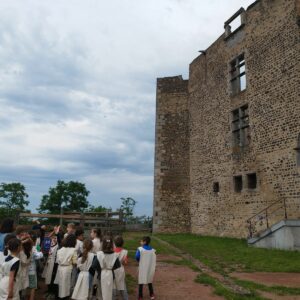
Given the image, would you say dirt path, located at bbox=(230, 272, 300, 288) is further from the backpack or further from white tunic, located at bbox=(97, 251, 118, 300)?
the backpack

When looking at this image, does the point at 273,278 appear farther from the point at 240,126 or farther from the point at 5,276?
the point at 240,126

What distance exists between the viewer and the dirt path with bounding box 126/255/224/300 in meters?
6.91

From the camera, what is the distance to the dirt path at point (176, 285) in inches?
272

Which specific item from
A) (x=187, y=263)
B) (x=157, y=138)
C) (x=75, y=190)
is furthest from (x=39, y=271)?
(x=75, y=190)

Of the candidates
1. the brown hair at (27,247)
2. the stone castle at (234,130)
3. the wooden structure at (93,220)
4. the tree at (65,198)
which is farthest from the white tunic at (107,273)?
the tree at (65,198)

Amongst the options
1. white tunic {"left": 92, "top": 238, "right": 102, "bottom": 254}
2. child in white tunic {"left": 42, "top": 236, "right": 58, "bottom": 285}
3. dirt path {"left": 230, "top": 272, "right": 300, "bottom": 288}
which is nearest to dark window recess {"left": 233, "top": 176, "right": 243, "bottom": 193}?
dirt path {"left": 230, "top": 272, "right": 300, "bottom": 288}

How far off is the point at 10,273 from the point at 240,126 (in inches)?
599

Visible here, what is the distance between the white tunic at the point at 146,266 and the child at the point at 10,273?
2.38 m

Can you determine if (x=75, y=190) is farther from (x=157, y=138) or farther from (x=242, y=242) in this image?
(x=242, y=242)

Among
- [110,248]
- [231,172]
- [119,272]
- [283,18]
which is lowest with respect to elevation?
[119,272]

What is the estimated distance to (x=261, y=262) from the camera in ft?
35.4

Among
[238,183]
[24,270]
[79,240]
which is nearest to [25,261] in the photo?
[24,270]

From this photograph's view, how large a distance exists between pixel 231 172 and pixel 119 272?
534 inches

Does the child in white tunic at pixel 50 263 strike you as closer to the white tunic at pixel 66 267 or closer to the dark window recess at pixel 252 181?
the white tunic at pixel 66 267
